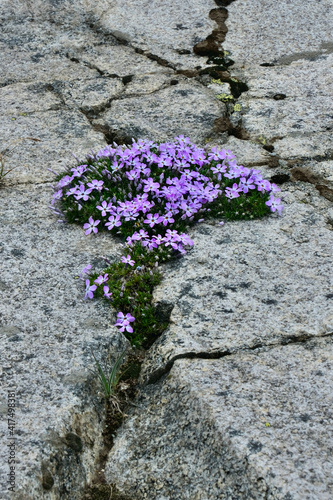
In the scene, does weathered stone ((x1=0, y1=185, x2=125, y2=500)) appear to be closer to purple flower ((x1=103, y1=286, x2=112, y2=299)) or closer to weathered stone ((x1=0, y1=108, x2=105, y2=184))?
purple flower ((x1=103, y1=286, x2=112, y2=299))

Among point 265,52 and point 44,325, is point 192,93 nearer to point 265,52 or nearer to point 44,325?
point 265,52

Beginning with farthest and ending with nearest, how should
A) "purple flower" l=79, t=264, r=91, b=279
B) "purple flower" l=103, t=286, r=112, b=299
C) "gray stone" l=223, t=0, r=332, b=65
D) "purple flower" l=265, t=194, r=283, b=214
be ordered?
"gray stone" l=223, t=0, r=332, b=65 < "purple flower" l=265, t=194, r=283, b=214 < "purple flower" l=79, t=264, r=91, b=279 < "purple flower" l=103, t=286, r=112, b=299

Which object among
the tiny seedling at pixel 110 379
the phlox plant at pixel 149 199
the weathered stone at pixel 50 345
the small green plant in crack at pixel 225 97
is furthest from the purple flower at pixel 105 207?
the small green plant in crack at pixel 225 97

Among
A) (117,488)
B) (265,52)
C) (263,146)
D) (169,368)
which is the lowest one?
(117,488)

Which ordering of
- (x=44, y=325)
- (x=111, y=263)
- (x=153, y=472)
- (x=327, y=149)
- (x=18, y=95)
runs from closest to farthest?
1. (x=153, y=472)
2. (x=44, y=325)
3. (x=111, y=263)
4. (x=327, y=149)
5. (x=18, y=95)

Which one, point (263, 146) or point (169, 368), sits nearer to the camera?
point (169, 368)

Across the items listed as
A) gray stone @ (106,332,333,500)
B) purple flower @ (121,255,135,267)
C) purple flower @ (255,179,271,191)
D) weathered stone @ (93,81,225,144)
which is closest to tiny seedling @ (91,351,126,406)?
gray stone @ (106,332,333,500)

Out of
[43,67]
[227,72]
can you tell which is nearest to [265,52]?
[227,72]

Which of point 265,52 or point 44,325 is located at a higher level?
point 265,52

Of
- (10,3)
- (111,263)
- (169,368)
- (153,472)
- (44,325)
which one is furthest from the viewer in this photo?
(10,3)

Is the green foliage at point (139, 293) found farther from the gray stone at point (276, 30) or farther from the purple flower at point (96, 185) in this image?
the gray stone at point (276, 30)
